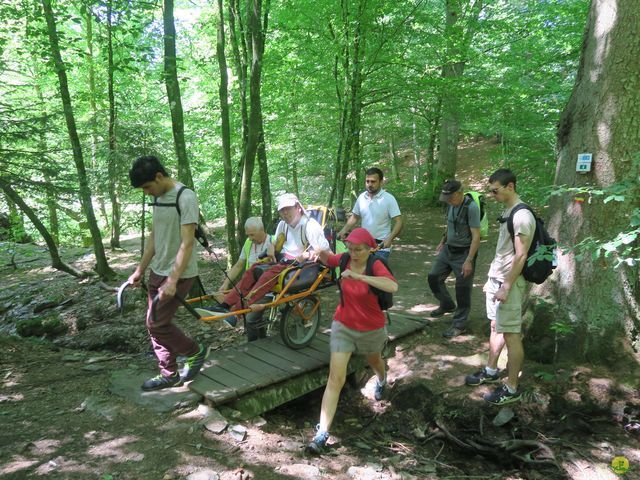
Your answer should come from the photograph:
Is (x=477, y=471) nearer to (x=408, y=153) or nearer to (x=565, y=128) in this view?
(x=565, y=128)

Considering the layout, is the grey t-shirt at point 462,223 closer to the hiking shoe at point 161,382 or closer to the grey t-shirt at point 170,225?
the grey t-shirt at point 170,225

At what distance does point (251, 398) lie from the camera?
13.9ft

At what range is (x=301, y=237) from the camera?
5.18 meters

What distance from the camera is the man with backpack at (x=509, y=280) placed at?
3.81 metres

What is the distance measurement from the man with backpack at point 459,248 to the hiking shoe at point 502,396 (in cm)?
139

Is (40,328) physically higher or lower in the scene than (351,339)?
lower

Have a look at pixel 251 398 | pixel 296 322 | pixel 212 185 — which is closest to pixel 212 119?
pixel 212 185

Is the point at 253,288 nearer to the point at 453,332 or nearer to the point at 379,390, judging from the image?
the point at 379,390

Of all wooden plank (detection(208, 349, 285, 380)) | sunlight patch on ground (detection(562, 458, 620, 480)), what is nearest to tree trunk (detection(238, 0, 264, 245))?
wooden plank (detection(208, 349, 285, 380))

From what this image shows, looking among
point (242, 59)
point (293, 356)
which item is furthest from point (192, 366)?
point (242, 59)

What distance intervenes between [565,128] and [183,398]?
4944 millimetres

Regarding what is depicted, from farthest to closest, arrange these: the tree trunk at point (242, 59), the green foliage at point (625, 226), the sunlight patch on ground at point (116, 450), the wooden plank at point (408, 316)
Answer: the tree trunk at point (242, 59) → the wooden plank at point (408, 316) → the green foliage at point (625, 226) → the sunlight patch on ground at point (116, 450)

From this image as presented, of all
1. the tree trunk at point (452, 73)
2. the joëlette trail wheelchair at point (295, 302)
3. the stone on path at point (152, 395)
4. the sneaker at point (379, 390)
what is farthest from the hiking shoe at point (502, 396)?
the tree trunk at point (452, 73)

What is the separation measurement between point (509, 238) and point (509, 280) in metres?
0.42
